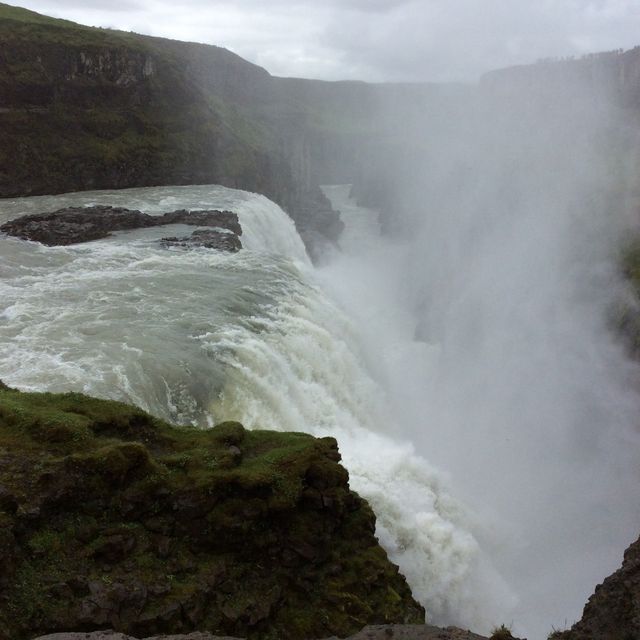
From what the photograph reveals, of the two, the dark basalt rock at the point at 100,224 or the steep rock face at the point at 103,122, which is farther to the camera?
the steep rock face at the point at 103,122

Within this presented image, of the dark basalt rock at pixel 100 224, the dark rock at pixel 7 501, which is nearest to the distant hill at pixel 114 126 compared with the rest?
the dark basalt rock at pixel 100 224

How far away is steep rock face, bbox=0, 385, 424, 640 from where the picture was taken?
750cm

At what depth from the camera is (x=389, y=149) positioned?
93.3m

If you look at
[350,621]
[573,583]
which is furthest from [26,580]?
[573,583]

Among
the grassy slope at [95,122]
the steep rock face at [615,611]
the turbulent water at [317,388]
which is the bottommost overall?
the turbulent water at [317,388]

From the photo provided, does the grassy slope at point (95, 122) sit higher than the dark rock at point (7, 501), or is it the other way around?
the grassy slope at point (95, 122)

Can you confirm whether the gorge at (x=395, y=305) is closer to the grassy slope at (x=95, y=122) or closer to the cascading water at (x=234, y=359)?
the cascading water at (x=234, y=359)

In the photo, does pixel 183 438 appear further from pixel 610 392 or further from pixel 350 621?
pixel 610 392

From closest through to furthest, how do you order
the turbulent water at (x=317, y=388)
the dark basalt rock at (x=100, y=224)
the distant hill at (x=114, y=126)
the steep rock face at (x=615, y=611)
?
the steep rock face at (x=615, y=611) → the turbulent water at (x=317, y=388) → the dark basalt rock at (x=100, y=224) → the distant hill at (x=114, y=126)

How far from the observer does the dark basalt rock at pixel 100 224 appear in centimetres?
2767

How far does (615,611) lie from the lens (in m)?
7.19

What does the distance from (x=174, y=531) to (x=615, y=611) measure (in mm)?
5924

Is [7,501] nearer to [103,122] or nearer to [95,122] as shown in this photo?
[95,122]

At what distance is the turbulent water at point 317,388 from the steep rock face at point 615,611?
617 cm
